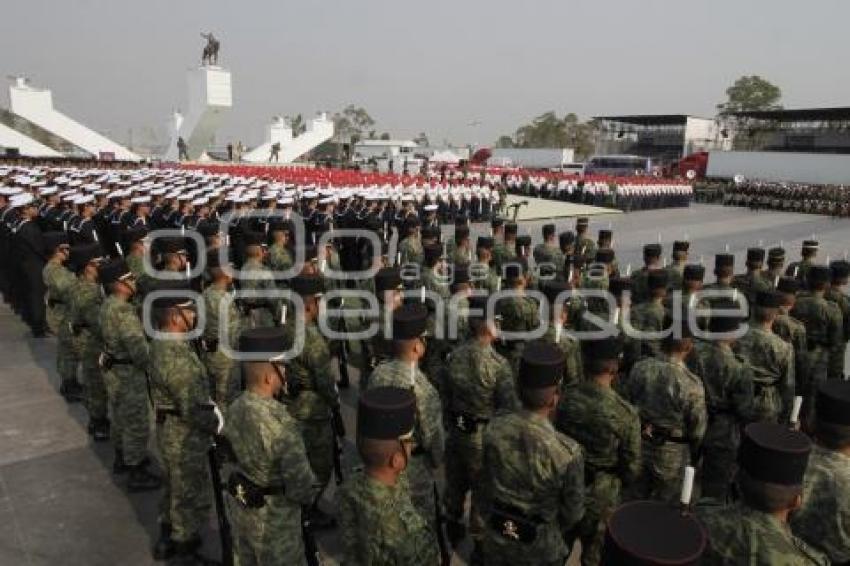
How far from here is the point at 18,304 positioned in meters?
9.55

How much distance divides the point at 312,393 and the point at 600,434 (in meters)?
2.13

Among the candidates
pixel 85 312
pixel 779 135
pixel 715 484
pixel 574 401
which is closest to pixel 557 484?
pixel 574 401

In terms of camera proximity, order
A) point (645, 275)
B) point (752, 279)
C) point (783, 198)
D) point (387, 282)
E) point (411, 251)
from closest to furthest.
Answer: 1. point (387, 282)
2. point (645, 275)
3. point (752, 279)
4. point (411, 251)
5. point (783, 198)

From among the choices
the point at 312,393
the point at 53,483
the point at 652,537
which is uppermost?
the point at 652,537

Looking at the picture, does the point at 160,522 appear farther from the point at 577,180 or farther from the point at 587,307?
the point at 577,180

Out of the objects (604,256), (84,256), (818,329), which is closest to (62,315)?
(84,256)

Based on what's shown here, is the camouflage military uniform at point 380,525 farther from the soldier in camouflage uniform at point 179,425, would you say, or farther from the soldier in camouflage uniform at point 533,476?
the soldier in camouflage uniform at point 179,425

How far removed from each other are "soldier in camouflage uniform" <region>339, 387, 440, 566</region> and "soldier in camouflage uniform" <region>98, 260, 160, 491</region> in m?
2.96

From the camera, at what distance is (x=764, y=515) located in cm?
215

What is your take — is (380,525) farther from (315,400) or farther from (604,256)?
(604,256)

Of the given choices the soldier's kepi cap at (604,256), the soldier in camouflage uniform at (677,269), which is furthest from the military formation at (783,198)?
the soldier's kepi cap at (604,256)

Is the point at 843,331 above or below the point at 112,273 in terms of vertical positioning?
below

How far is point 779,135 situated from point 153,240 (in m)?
58.9

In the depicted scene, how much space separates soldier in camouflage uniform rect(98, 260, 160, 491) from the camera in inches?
187
